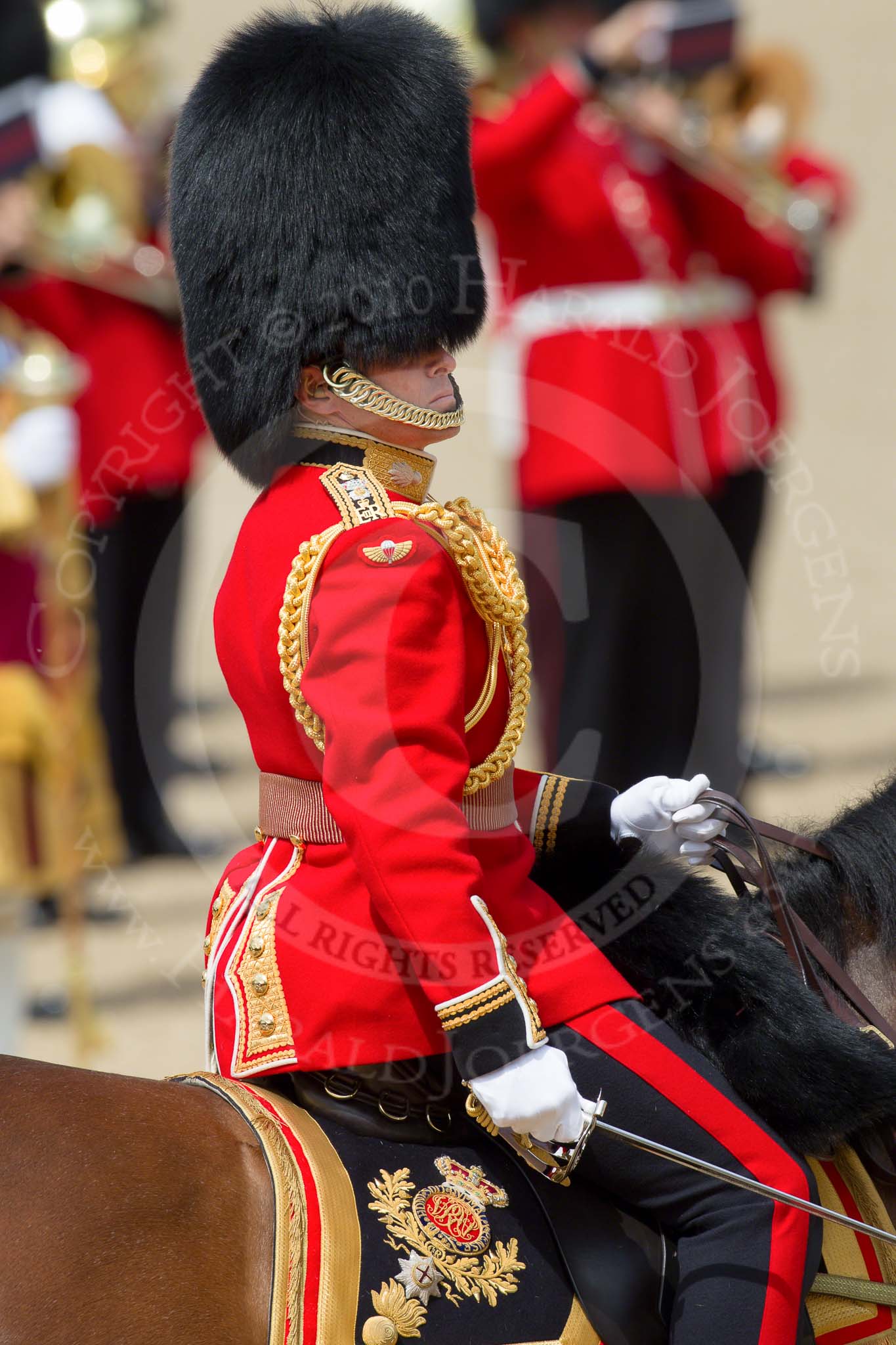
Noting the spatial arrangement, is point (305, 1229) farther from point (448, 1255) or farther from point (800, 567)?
point (800, 567)

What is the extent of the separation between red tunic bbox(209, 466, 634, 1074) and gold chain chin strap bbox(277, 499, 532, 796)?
1 centimetres

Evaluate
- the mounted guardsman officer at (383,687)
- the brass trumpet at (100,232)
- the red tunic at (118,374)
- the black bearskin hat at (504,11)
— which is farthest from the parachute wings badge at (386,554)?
the red tunic at (118,374)

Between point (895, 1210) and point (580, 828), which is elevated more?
point (580, 828)

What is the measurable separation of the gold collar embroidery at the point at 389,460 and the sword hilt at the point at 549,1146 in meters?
0.55

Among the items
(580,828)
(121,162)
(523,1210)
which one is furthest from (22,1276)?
(121,162)

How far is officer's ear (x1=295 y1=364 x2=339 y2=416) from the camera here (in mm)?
1514

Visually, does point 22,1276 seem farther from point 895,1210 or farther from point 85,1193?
point 895,1210

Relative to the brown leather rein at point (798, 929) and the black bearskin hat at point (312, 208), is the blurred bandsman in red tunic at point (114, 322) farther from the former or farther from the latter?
the brown leather rein at point (798, 929)

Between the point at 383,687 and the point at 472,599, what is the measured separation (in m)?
0.16

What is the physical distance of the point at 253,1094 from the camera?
1487 millimetres

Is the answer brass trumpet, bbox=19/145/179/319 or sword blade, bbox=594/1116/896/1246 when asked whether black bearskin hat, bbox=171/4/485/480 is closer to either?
sword blade, bbox=594/1116/896/1246

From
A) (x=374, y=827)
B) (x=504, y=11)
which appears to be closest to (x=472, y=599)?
(x=374, y=827)

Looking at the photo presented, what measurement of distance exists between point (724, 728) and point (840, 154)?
23.4 feet

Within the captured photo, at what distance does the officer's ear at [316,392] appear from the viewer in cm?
151
